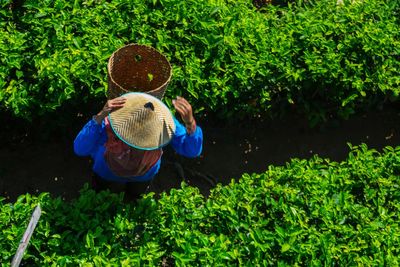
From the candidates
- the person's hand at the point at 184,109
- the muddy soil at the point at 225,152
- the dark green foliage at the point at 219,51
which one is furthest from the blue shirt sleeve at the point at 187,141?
the muddy soil at the point at 225,152

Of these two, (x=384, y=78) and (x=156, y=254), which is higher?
(x=384, y=78)

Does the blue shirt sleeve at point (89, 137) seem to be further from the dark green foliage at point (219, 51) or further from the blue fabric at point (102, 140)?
the dark green foliage at point (219, 51)

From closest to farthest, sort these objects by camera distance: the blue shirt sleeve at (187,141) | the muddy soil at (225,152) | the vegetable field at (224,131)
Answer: the blue shirt sleeve at (187,141)
the vegetable field at (224,131)
the muddy soil at (225,152)

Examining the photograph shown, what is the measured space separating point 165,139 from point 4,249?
122 centimetres

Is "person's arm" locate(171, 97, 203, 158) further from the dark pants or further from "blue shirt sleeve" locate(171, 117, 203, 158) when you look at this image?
the dark pants

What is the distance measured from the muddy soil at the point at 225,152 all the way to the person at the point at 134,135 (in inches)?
51.5

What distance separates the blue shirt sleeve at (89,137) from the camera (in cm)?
405

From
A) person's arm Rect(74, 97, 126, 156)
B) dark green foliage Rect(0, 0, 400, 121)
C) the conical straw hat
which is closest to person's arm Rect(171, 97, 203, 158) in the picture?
the conical straw hat

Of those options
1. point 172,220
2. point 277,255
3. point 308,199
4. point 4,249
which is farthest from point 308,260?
point 4,249

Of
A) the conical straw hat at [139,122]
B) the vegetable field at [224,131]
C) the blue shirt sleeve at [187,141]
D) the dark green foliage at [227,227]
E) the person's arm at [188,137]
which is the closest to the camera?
the conical straw hat at [139,122]

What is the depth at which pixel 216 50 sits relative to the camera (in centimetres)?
546

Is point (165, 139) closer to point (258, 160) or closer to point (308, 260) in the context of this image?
point (308, 260)

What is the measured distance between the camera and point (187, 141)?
4.09m

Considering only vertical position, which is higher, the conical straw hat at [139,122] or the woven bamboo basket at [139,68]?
the conical straw hat at [139,122]
